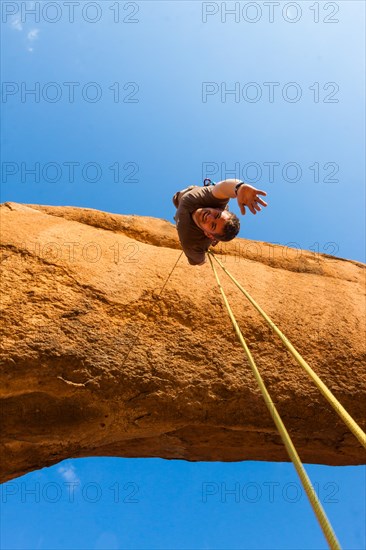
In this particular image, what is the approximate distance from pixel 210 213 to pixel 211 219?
50 mm

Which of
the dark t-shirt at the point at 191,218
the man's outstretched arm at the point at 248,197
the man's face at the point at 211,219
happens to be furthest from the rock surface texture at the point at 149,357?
the man's outstretched arm at the point at 248,197

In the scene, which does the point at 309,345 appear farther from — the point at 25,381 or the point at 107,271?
the point at 25,381

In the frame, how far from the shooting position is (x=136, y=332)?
4305mm

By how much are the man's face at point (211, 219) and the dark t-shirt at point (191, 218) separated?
0.35 ft

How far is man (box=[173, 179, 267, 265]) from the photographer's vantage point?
3182 mm

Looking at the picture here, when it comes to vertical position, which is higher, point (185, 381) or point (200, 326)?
point (200, 326)

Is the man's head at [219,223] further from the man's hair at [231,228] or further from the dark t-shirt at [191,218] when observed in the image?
the dark t-shirt at [191,218]

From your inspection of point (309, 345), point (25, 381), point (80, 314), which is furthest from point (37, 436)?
point (309, 345)

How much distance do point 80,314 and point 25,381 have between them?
28.0 inches

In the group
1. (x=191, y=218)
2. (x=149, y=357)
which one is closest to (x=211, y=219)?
(x=191, y=218)

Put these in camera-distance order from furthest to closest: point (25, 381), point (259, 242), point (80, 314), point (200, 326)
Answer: point (259, 242)
point (200, 326)
point (80, 314)
point (25, 381)

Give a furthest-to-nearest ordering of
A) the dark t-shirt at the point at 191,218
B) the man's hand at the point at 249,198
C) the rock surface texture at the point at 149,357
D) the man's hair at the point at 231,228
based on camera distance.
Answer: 1. the rock surface texture at the point at 149,357
2. the dark t-shirt at the point at 191,218
3. the man's hair at the point at 231,228
4. the man's hand at the point at 249,198

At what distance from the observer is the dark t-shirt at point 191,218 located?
3775 mm

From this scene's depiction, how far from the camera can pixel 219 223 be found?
353cm
